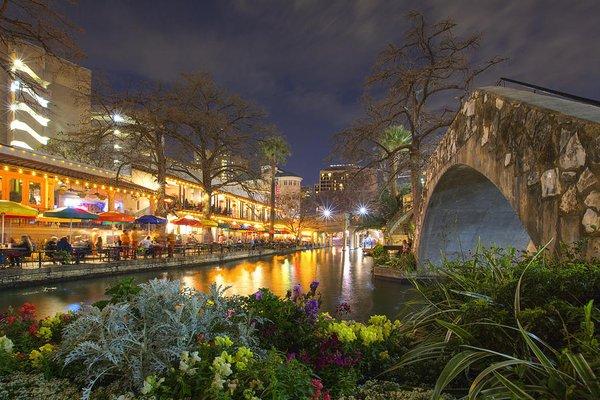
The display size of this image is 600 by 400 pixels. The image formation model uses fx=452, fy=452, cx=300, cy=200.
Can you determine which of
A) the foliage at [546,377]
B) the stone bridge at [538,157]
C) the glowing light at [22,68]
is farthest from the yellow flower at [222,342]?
the glowing light at [22,68]

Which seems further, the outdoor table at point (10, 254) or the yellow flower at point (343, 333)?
the outdoor table at point (10, 254)

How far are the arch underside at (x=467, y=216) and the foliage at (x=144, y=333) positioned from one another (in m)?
7.55

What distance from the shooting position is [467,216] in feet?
43.8

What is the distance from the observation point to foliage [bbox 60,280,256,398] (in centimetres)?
307

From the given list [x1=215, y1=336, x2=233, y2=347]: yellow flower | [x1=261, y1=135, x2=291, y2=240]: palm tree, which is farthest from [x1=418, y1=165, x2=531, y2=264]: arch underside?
[x1=261, y1=135, x2=291, y2=240]: palm tree

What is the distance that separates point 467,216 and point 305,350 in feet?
35.2

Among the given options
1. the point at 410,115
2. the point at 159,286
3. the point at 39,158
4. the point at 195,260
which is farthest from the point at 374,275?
the point at 39,158

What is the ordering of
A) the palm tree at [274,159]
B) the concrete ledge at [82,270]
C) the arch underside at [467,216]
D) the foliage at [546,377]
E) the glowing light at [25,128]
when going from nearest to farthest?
the foliage at [546,377] < the arch underside at [467,216] < the concrete ledge at [82,270] < the palm tree at [274,159] < the glowing light at [25,128]

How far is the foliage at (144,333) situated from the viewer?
3074 millimetres

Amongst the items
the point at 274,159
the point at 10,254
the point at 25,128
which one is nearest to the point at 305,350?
the point at 10,254

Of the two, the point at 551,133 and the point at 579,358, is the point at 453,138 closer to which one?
the point at 551,133

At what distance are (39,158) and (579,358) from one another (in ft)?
104

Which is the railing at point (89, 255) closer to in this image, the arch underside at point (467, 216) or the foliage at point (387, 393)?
the arch underside at point (467, 216)

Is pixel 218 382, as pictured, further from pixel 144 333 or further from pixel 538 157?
pixel 538 157
